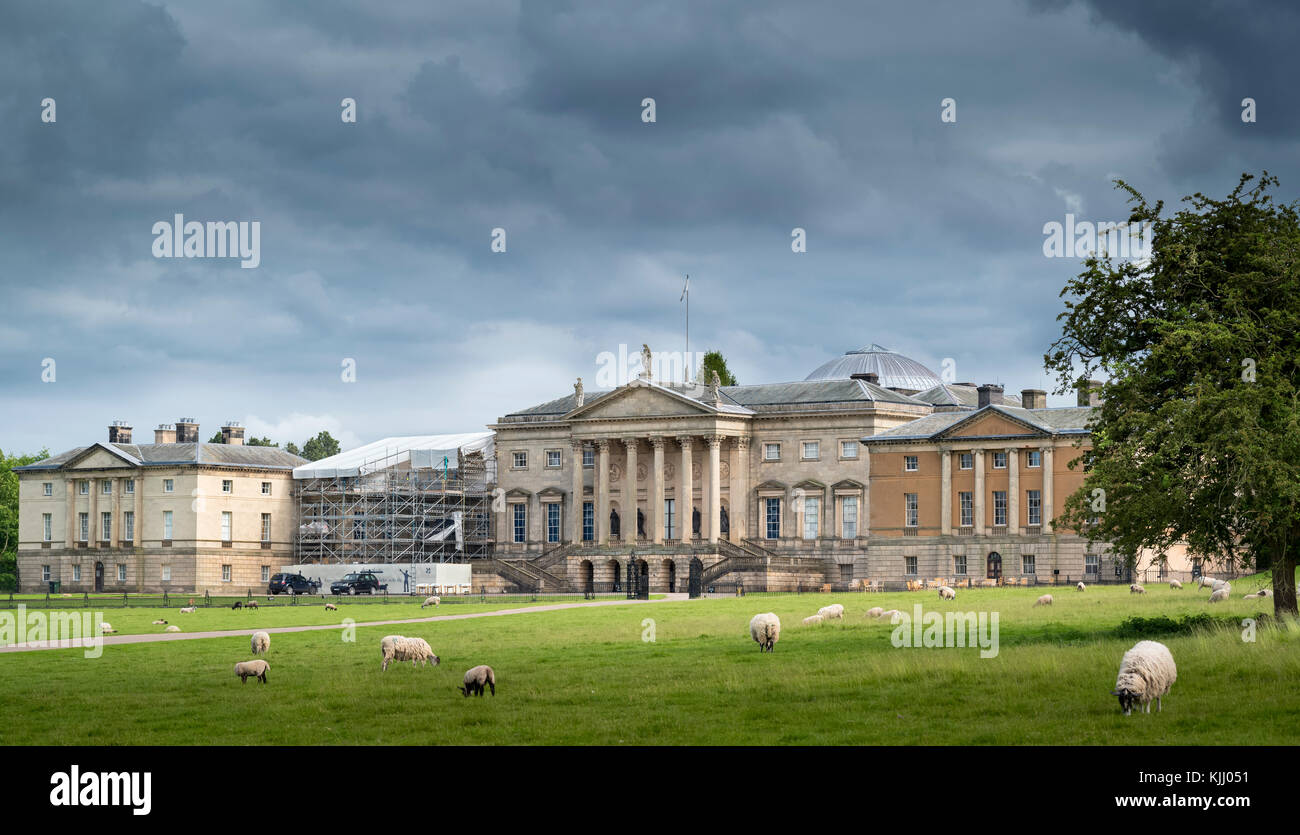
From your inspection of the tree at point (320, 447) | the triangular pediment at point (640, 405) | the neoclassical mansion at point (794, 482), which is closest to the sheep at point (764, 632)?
the neoclassical mansion at point (794, 482)

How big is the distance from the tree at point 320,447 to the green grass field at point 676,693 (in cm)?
14723

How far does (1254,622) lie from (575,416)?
276 feet

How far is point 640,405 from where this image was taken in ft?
387

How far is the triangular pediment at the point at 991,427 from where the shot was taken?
98.1 m

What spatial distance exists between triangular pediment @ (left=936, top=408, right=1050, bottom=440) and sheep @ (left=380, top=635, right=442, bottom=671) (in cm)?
6514

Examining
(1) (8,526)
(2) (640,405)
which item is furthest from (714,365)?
(1) (8,526)

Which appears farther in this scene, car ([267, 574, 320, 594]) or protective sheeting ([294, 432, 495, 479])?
protective sheeting ([294, 432, 495, 479])

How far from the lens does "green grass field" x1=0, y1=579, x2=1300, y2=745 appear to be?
25359 millimetres

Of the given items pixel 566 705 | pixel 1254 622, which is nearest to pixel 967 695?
pixel 566 705

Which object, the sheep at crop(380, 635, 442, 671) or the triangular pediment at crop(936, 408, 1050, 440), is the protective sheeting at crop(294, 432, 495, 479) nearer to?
the triangular pediment at crop(936, 408, 1050, 440)

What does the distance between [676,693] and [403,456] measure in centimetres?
9761

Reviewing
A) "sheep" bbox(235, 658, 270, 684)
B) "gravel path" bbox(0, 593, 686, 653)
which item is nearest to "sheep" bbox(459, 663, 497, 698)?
"sheep" bbox(235, 658, 270, 684)
